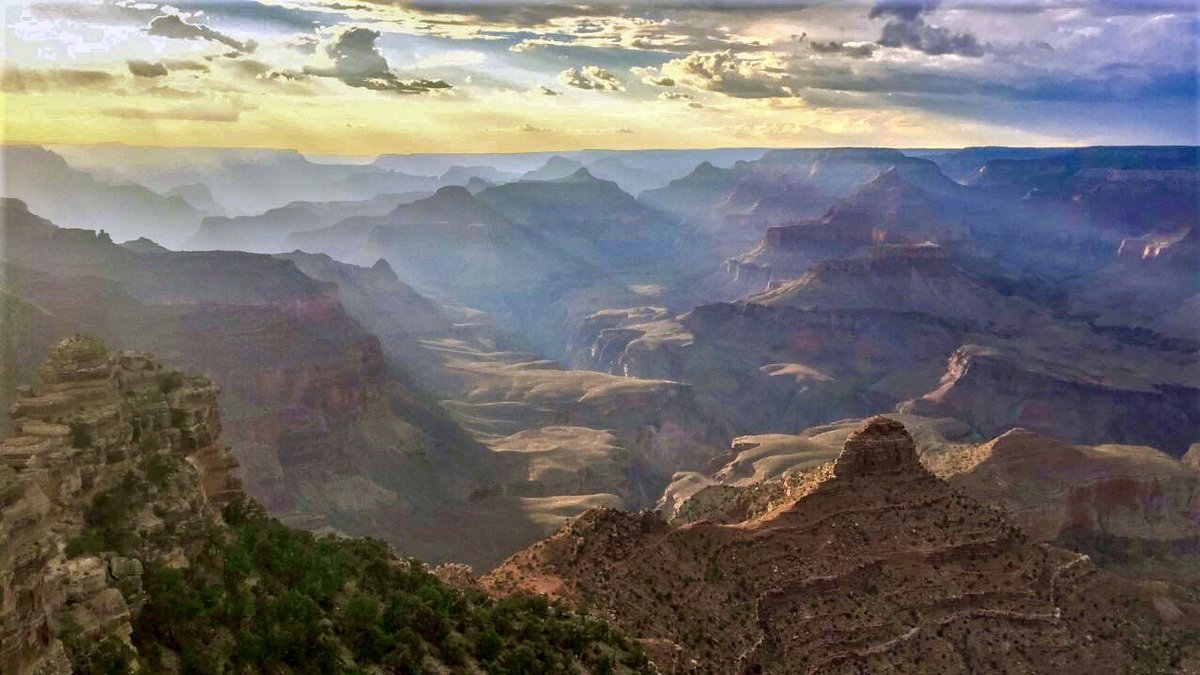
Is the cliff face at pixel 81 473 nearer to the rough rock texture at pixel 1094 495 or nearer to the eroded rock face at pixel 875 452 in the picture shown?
the eroded rock face at pixel 875 452

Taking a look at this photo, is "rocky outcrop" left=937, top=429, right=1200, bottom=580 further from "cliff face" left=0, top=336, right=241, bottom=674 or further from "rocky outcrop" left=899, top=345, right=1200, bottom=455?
"cliff face" left=0, top=336, right=241, bottom=674

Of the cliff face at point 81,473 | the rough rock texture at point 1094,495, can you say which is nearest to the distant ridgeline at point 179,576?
the cliff face at point 81,473

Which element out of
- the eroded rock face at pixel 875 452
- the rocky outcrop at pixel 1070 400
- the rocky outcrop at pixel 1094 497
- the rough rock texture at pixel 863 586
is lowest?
the rocky outcrop at pixel 1070 400

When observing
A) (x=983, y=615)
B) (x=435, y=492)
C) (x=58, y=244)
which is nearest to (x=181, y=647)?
(x=983, y=615)

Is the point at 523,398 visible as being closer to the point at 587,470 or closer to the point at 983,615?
the point at 587,470

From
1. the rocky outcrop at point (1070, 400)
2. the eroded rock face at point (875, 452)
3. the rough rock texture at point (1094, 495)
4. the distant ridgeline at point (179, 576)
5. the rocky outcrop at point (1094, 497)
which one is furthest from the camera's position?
the rocky outcrop at point (1070, 400)

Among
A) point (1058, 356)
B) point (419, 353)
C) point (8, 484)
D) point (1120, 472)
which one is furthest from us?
point (419, 353)

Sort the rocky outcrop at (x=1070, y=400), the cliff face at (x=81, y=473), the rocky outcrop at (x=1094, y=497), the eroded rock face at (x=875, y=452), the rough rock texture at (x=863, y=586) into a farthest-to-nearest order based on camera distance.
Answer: the rocky outcrop at (x=1070, y=400), the rocky outcrop at (x=1094, y=497), the eroded rock face at (x=875, y=452), the rough rock texture at (x=863, y=586), the cliff face at (x=81, y=473)

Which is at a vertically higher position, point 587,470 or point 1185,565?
point 1185,565
